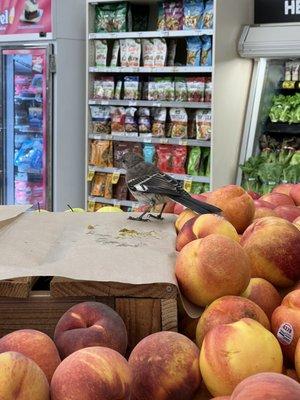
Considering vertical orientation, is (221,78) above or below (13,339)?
above

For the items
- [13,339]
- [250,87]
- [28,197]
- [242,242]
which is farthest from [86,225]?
[28,197]

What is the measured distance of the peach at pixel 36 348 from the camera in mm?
975

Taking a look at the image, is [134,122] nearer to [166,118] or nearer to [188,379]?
[166,118]

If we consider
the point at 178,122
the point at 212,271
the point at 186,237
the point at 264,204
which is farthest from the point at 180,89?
the point at 212,271

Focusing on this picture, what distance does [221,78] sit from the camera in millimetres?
→ 4477

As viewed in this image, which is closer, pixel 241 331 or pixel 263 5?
pixel 241 331

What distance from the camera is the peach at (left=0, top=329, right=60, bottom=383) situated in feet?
3.20

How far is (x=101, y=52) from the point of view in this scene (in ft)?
16.5

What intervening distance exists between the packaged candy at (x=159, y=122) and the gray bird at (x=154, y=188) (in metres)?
2.45

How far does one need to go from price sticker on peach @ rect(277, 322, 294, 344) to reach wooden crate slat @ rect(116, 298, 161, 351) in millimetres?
230

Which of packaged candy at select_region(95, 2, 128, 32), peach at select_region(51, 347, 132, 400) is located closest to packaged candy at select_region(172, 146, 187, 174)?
packaged candy at select_region(95, 2, 128, 32)

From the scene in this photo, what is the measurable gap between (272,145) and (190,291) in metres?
3.51

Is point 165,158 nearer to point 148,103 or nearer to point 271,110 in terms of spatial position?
point 148,103

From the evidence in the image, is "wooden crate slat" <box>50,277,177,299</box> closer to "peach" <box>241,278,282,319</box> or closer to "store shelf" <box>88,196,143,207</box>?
"peach" <box>241,278,282,319</box>
